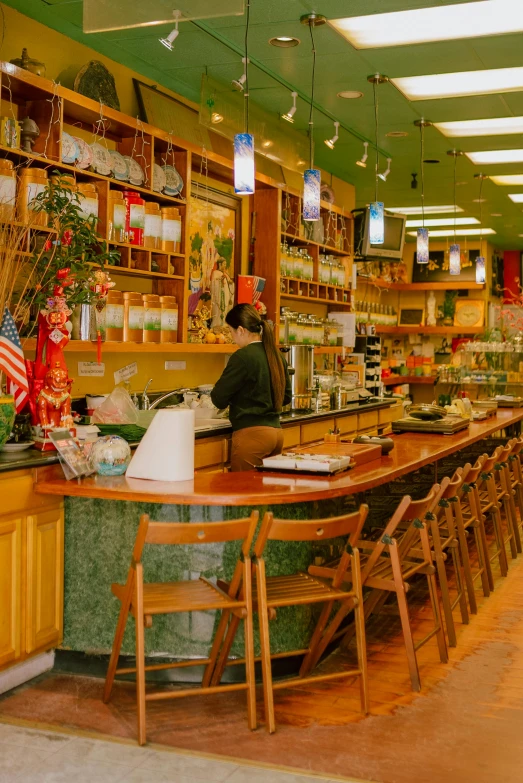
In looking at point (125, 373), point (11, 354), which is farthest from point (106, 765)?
point (125, 373)

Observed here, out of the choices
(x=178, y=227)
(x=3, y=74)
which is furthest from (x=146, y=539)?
(x=178, y=227)

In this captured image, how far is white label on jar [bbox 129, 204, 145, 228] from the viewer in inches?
228

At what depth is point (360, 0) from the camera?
17.1ft

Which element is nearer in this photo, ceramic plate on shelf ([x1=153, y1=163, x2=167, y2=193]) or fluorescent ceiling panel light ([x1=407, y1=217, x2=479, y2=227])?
ceramic plate on shelf ([x1=153, y1=163, x2=167, y2=193])

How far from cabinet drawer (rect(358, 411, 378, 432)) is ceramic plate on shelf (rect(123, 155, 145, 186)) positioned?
342 cm

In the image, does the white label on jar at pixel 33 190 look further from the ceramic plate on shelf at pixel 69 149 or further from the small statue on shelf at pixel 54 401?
the small statue on shelf at pixel 54 401

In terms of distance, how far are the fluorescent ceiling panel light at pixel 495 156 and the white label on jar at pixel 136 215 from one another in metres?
4.43

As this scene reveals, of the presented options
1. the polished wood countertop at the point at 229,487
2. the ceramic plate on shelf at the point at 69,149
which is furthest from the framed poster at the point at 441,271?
the polished wood countertop at the point at 229,487

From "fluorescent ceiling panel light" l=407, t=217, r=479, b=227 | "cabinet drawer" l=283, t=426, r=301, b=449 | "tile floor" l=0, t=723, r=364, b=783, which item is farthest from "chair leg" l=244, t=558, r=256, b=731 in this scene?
"fluorescent ceiling panel light" l=407, t=217, r=479, b=227

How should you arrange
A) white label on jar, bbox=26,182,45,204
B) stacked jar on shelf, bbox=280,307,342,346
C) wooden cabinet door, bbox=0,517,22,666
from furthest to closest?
stacked jar on shelf, bbox=280,307,342,346 < white label on jar, bbox=26,182,45,204 < wooden cabinet door, bbox=0,517,22,666

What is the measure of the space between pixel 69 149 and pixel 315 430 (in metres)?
3.12

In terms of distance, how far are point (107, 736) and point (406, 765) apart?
3.73 feet

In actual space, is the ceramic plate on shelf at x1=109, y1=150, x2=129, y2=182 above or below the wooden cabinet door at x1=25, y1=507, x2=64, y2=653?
above

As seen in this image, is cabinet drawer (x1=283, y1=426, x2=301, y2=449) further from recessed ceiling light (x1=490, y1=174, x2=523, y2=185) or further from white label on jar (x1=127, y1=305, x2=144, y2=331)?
recessed ceiling light (x1=490, y1=174, x2=523, y2=185)
